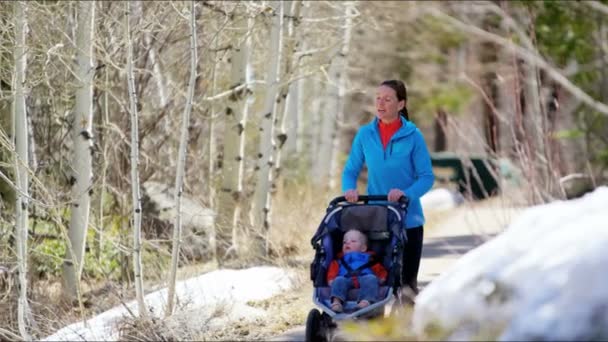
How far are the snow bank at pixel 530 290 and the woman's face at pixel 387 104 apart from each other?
1.99 meters

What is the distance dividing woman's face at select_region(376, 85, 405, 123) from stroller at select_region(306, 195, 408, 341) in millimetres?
538

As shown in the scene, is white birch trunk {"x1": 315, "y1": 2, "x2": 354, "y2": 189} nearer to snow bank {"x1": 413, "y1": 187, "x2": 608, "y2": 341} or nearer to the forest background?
the forest background

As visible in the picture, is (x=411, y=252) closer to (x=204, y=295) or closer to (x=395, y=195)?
(x=395, y=195)

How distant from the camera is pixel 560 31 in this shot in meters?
23.1

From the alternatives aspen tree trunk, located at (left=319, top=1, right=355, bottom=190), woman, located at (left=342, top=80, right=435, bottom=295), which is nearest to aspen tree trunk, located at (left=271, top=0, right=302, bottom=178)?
woman, located at (left=342, top=80, right=435, bottom=295)

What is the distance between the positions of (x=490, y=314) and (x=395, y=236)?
2.12 metres

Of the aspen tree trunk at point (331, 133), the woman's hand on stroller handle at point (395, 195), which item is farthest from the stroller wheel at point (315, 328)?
the aspen tree trunk at point (331, 133)

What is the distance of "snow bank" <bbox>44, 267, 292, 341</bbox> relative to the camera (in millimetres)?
10391

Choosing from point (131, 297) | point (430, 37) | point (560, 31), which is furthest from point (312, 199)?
point (430, 37)

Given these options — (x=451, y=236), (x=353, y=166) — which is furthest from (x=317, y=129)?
(x=353, y=166)

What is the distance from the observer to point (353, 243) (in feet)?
27.5

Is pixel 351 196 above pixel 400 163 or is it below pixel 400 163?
below

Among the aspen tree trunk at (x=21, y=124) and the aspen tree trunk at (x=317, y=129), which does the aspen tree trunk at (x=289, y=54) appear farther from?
the aspen tree trunk at (x=317, y=129)

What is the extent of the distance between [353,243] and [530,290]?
2.29m
